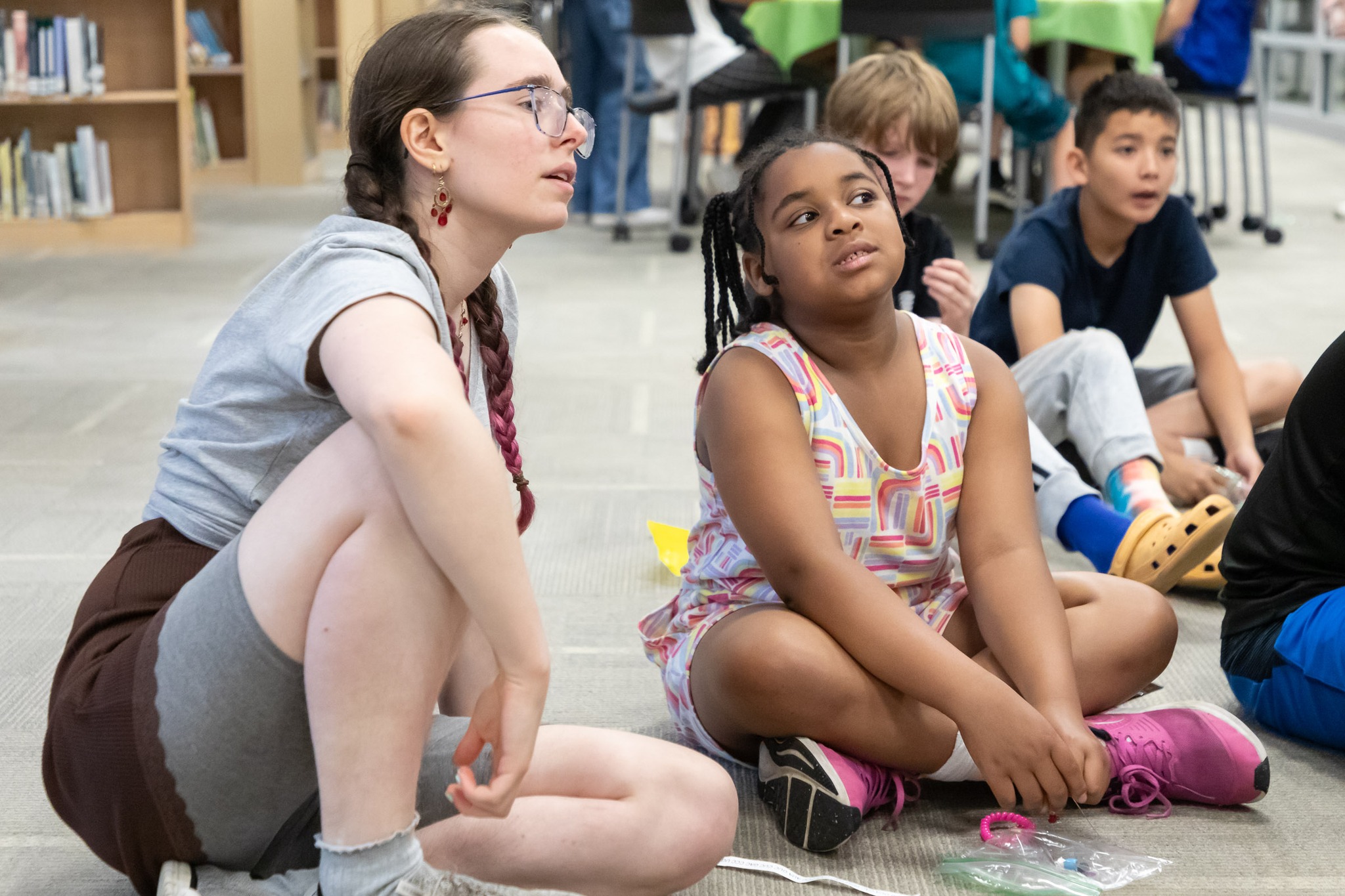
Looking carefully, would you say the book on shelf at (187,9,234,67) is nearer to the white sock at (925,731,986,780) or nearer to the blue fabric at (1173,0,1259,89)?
the blue fabric at (1173,0,1259,89)

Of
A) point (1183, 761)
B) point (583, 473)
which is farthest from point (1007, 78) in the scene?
point (1183, 761)

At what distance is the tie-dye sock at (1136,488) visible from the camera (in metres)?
2.00

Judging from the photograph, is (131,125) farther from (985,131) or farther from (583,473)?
(583,473)

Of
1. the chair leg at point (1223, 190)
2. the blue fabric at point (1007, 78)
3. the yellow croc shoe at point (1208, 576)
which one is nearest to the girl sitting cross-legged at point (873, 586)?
the yellow croc shoe at point (1208, 576)

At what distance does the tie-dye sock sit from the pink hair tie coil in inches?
31.4

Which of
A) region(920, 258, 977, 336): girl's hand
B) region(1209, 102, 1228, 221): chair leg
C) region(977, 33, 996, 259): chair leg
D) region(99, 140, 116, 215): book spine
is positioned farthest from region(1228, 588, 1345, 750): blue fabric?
region(99, 140, 116, 215): book spine

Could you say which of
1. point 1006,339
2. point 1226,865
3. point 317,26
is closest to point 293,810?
point 1226,865

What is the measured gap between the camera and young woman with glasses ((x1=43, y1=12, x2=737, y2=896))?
93 centimetres

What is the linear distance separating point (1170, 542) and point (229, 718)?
1.20 m

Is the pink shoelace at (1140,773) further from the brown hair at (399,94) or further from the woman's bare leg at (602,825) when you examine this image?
the brown hair at (399,94)

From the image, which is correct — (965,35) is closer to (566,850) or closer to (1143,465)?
(1143,465)

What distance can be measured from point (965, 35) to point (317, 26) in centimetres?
519

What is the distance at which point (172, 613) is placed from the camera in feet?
3.31

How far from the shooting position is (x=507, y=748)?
95 centimetres
